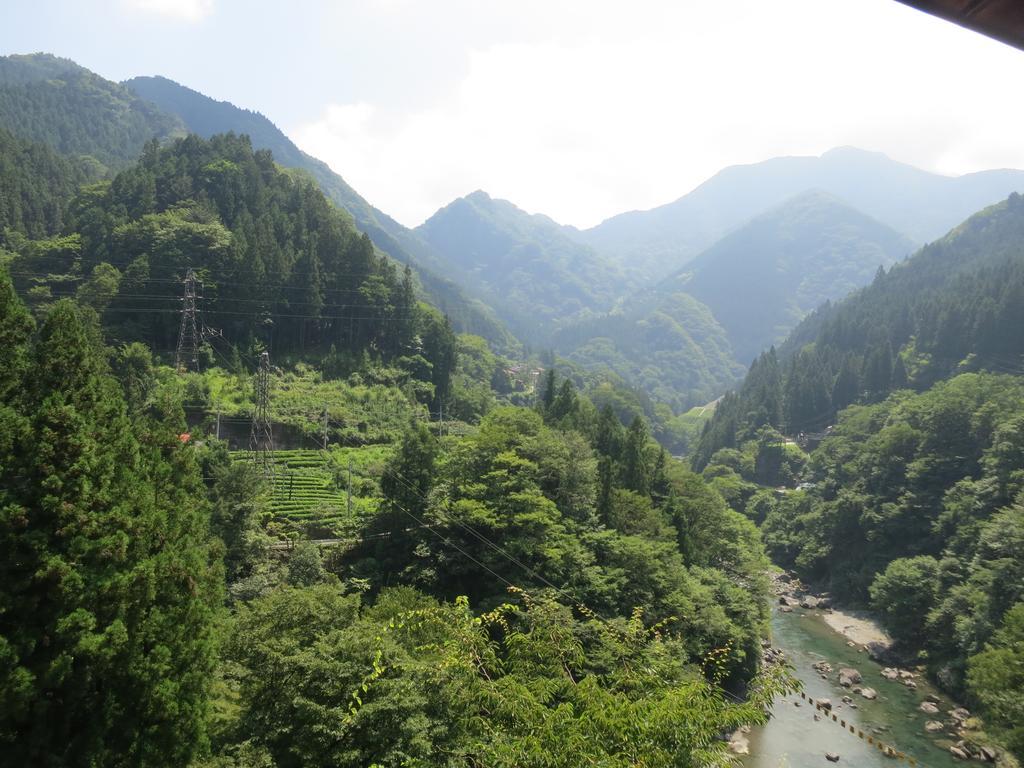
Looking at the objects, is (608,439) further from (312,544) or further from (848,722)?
(312,544)

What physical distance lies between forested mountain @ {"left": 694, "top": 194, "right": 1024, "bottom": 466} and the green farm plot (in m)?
79.3

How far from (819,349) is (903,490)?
6892 centimetres

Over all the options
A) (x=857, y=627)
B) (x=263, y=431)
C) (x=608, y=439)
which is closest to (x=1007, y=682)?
(x=857, y=627)

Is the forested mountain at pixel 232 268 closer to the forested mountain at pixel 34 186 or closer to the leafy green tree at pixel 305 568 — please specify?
the forested mountain at pixel 34 186

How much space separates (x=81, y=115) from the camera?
150m

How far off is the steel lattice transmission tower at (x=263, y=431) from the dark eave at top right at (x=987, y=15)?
115ft

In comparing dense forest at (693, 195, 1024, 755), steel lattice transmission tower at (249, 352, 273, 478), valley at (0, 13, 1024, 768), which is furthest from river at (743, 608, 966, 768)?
steel lattice transmission tower at (249, 352, 273, 478)

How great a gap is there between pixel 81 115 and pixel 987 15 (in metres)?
197

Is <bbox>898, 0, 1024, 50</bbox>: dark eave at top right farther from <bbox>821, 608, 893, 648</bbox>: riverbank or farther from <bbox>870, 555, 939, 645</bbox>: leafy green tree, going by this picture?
<bbox>821, 608, 893, 648</bbox>: riverbank

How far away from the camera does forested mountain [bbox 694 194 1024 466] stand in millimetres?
86062

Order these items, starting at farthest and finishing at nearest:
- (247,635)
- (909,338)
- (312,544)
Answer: (909,338)
(312,544)
(247,635)

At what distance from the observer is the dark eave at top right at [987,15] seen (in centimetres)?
215

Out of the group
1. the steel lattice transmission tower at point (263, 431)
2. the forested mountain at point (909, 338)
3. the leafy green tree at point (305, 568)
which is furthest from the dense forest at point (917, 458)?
the steel lattice transmission tower at point (263, 431)

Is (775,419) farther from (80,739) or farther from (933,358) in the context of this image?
(80,739)
